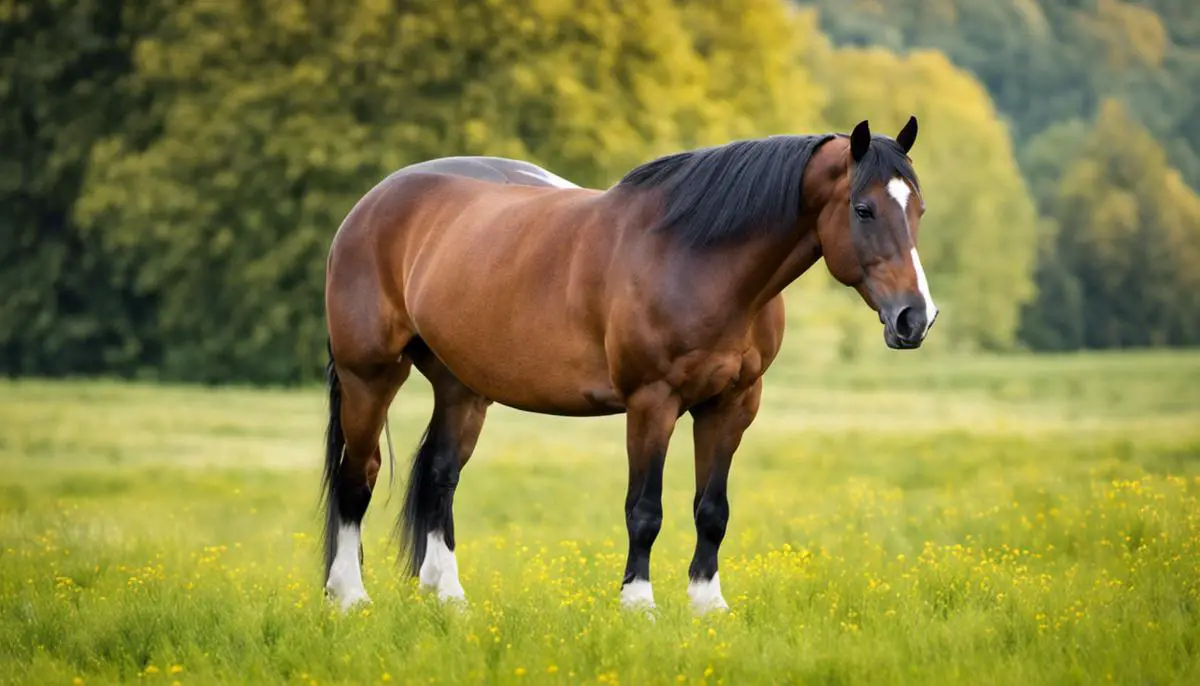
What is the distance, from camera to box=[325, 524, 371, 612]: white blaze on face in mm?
8680

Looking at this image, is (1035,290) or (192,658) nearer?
(192,658)

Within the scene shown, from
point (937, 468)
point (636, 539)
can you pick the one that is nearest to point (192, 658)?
point (636, 539)

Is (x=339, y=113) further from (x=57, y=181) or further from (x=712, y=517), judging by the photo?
(x=712, y=517)

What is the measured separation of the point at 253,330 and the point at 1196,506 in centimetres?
2279

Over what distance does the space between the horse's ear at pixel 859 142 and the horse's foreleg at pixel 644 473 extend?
1.44 meters

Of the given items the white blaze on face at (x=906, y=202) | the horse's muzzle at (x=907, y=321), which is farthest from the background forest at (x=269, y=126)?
the horse's muzzle at (x=907, y=321)

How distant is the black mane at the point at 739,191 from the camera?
23.8ft

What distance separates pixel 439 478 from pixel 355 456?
56cm

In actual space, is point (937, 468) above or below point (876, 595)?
below

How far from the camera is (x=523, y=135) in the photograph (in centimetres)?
2800

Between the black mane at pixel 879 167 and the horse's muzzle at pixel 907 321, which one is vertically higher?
the black mane at pixel 879 167

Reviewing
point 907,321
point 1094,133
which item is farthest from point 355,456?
point 1094,133

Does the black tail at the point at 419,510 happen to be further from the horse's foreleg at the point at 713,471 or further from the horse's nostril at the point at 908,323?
the horse's nostril at the point at 908,323

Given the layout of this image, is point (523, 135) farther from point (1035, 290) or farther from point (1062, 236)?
point (1062, 236)
